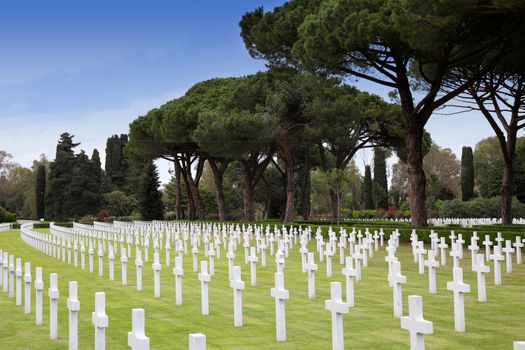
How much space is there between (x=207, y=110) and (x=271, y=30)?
12.4m

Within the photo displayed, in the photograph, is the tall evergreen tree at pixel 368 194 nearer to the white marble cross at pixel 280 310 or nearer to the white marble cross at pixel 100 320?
the white marble cross at pixel 280 310

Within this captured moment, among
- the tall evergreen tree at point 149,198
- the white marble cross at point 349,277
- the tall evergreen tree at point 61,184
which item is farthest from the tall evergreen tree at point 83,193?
the white marble cross at point 349,277

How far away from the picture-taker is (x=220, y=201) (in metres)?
48.2

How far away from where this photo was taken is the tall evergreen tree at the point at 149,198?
60.5 m

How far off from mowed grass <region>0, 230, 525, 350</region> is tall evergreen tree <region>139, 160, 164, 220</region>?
47133 mm

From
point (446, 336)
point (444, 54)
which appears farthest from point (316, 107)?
point (446, 336)

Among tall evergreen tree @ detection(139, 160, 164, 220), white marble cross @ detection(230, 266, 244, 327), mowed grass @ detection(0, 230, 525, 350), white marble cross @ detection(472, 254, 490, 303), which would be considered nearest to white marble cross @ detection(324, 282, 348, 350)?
mowed grass @ detection(0, 230, 525, 350)

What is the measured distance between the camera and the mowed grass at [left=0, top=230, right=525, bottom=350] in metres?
7.21

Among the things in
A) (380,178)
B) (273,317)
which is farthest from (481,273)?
(380,178)

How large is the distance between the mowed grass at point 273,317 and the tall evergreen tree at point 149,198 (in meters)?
47.1

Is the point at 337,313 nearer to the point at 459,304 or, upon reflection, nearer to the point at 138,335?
the point at 138,335

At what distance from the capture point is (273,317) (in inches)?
345

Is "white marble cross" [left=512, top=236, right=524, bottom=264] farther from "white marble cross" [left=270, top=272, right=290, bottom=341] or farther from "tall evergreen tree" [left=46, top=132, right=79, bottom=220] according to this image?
"tall evergreen tree" [left=46, top=132, right=79, bottom=220]

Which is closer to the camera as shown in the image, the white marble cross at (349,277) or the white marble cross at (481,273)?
the white marble cross at (349,277)
